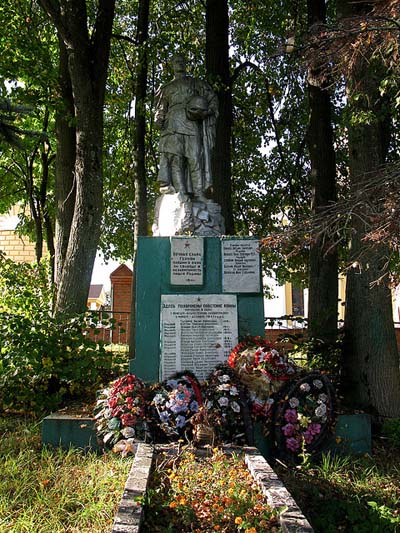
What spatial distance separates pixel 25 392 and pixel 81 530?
3585mm

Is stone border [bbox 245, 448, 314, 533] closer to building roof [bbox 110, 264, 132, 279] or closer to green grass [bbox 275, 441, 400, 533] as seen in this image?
green grass [bbox 275, 441, 400, 533]

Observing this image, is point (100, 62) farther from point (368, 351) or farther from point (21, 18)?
point (368, 351)

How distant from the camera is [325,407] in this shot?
5.07 m

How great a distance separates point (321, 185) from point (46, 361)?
6.09 metres

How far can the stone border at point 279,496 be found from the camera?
9.48ft

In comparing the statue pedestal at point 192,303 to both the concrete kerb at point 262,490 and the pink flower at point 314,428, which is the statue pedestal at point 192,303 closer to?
the pink flower at point 314,428

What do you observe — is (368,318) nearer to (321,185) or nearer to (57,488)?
(321,185)

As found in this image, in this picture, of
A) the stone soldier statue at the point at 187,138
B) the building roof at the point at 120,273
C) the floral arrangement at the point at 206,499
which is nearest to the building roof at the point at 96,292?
the building roof at the point at 120,273

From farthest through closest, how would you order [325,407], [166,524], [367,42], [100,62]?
[100,62], [325,407], [367,42], [166,524]

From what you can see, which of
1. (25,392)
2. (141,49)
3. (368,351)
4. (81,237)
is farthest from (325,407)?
(141,49)

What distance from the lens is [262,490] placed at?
3.53 meters

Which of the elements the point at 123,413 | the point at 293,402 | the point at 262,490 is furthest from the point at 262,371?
the point at 262,490

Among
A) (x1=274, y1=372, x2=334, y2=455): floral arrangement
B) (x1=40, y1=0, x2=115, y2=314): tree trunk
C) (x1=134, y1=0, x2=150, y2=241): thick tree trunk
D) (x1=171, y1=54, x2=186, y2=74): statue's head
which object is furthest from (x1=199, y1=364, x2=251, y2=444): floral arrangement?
(x1=134, y1=0, x2=150, y2=241): thick tree trunk

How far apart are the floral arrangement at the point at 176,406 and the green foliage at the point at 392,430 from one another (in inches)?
99.0
